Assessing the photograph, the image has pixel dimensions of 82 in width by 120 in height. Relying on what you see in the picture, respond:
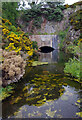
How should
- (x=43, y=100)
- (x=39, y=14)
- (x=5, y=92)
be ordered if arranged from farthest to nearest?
1. (x=39, y=14)
2. (x=5, y=92)
3. (x=43, y=100)

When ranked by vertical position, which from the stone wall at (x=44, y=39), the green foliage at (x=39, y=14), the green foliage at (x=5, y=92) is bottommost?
the green foliage at (x=5, y=92)

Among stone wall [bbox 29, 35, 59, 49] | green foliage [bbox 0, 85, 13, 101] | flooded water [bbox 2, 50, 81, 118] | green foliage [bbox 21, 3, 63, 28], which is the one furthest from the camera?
green foliage [bbox 21, 3, 63, 28]

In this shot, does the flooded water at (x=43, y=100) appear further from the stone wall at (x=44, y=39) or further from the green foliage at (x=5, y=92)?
the stone wall at (x=44, y=39)

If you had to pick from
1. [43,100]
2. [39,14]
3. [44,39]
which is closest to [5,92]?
[43,100]

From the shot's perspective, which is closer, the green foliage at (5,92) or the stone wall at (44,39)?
the green foliage at (5,92)

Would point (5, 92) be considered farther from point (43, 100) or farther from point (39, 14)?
point (39, 14)

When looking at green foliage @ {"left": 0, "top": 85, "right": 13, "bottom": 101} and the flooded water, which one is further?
green foliage @ {"left": 0, "top": 85, "right": 13, "bottom": 101}

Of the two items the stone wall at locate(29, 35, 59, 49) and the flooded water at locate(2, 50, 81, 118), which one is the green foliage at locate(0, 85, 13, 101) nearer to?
the flooded water at locate(2, 50, 81, 118)

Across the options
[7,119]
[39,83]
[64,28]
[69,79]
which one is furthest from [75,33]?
[7,119]

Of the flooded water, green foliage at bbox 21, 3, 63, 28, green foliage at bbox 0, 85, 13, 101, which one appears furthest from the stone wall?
green foliage at bbox 0, 85, 13, 101

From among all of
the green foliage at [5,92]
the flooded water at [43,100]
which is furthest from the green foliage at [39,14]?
the green foliage at [5,92]

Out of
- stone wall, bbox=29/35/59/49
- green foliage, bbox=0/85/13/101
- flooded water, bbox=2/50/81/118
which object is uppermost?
stone wall, bbox=29/35/59/49

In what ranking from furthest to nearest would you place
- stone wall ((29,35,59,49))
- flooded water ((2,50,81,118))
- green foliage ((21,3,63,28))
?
green foliage ((21,3,63,28)), stone wall ((29,35,59,49)), flooded water ((2,50,81,118))

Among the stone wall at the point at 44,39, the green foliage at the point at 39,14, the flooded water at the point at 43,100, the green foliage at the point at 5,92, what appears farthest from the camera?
the green foliage at the point at 39,14
